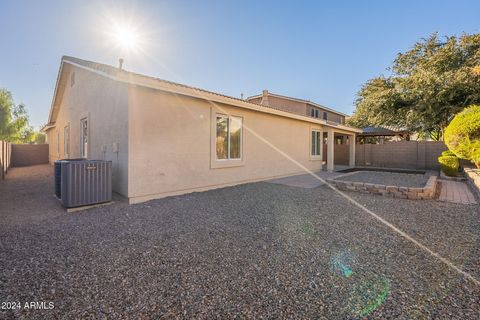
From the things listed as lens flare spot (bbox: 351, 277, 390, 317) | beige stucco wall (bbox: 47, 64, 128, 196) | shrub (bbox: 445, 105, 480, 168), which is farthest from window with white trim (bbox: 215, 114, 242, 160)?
shrub (bbox: 445, 105, 480, 168)

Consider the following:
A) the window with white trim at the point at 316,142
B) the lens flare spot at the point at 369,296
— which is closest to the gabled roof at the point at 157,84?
the window with white trim at the point at 316,142

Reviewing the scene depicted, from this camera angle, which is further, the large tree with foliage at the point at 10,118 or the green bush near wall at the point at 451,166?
the large tree with foliage at the point at 10,118

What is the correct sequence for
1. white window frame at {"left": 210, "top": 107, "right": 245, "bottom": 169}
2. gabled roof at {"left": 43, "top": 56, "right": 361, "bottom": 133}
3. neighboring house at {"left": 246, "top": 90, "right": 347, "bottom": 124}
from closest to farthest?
gabled roof at {"left": 43, "top": 56, "right": 361, "bottom": 133}
white window frame at {"left": 210, "top": 107, "right": 245, "bottom": 169}
neighboring house at {"left": 246, "top": 90, "right": 347, "bottom": 124}

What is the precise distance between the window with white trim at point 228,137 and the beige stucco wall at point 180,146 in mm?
242

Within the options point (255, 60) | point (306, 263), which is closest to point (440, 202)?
point (306, 263)

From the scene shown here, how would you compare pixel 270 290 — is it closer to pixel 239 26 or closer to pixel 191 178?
pixel 191 178

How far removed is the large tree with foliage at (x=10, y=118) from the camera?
2738cm

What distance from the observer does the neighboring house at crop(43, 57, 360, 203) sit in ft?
17.8

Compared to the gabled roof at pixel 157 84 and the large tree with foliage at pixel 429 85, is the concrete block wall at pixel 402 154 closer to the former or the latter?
the large tree with foliage at pixel 429 85

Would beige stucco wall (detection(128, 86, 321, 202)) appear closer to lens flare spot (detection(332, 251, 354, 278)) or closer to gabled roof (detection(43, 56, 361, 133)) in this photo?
gabled roof (detection(43, 56, 361, 133))

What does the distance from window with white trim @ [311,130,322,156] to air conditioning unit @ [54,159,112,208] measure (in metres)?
10.2

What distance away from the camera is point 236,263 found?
8.70ft

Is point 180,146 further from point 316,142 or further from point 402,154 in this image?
point 402,154

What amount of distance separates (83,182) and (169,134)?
227 cm
